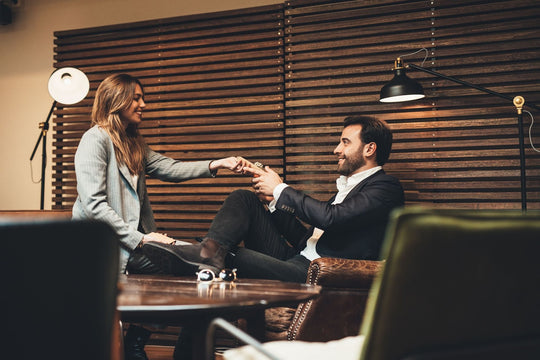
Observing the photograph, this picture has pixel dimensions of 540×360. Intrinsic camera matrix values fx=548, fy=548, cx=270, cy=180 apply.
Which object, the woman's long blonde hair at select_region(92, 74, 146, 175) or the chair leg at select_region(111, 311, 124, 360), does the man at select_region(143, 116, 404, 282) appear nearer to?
the woman's long blonde hair at select_region(92, 74, 146, 175)

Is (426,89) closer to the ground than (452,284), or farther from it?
farther from it

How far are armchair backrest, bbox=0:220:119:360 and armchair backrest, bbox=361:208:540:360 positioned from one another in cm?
44

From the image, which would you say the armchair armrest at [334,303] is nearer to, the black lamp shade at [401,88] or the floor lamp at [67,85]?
the black lamp shade at [401,88]

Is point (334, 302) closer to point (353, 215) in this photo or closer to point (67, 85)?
point (353, 215)

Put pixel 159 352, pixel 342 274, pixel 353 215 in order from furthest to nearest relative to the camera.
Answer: pixel 159 352
pixel 353 215
pixel 342 274

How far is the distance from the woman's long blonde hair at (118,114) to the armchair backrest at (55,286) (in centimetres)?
240

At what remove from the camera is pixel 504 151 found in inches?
144

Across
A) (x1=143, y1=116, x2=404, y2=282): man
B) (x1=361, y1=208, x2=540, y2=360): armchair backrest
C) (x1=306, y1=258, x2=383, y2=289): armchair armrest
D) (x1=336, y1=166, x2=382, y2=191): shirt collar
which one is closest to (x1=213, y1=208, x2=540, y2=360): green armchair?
(x1=361, y1=208, x2=540, y2=360): armchair backrest

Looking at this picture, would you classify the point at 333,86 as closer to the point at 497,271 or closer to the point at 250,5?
the point at 250,5

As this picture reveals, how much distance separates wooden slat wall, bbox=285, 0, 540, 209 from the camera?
3.66 meters

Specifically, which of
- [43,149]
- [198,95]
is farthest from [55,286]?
[43,149]

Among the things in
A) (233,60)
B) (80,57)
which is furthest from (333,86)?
(80,57)

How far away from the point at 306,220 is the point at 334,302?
2.18ft

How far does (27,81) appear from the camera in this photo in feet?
17.7
